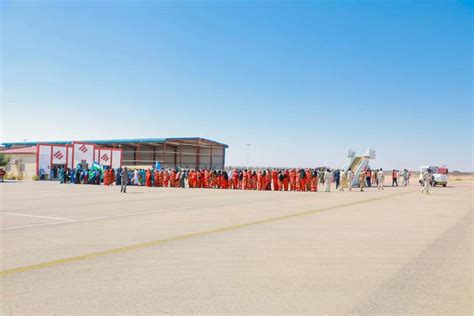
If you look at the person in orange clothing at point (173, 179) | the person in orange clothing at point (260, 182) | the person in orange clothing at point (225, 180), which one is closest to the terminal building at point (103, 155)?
the person in orange clothing at point (173, 179)

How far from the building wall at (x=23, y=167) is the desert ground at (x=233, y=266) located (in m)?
34.4

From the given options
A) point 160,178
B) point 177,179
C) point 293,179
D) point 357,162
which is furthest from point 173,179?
point 357,162

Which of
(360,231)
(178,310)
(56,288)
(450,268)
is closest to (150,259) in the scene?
(56,288)

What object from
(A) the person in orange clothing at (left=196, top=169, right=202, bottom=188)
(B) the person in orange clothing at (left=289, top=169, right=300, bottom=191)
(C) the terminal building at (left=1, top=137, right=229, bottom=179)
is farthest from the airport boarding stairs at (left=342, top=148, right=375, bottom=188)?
(C) the terminal building at (left=1, top=137, right=229, bottom=179)

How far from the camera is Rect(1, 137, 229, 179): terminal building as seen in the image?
4138 cm

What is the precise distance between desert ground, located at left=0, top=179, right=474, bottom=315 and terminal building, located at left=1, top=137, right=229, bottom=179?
107 feet

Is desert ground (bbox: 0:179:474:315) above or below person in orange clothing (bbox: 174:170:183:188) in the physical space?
below

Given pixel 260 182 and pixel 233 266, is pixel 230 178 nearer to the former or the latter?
pixel 260 182

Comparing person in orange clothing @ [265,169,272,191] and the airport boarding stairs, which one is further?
the airport boarding stairs

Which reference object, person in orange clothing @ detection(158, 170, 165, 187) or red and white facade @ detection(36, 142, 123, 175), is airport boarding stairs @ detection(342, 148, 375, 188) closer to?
person in orange clothing @ detection(158, 170, 165, 187)

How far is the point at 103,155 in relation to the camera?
1790 inches

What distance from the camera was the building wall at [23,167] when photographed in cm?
4219

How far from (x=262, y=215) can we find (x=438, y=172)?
35213mm

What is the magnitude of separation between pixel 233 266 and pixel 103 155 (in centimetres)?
4203
